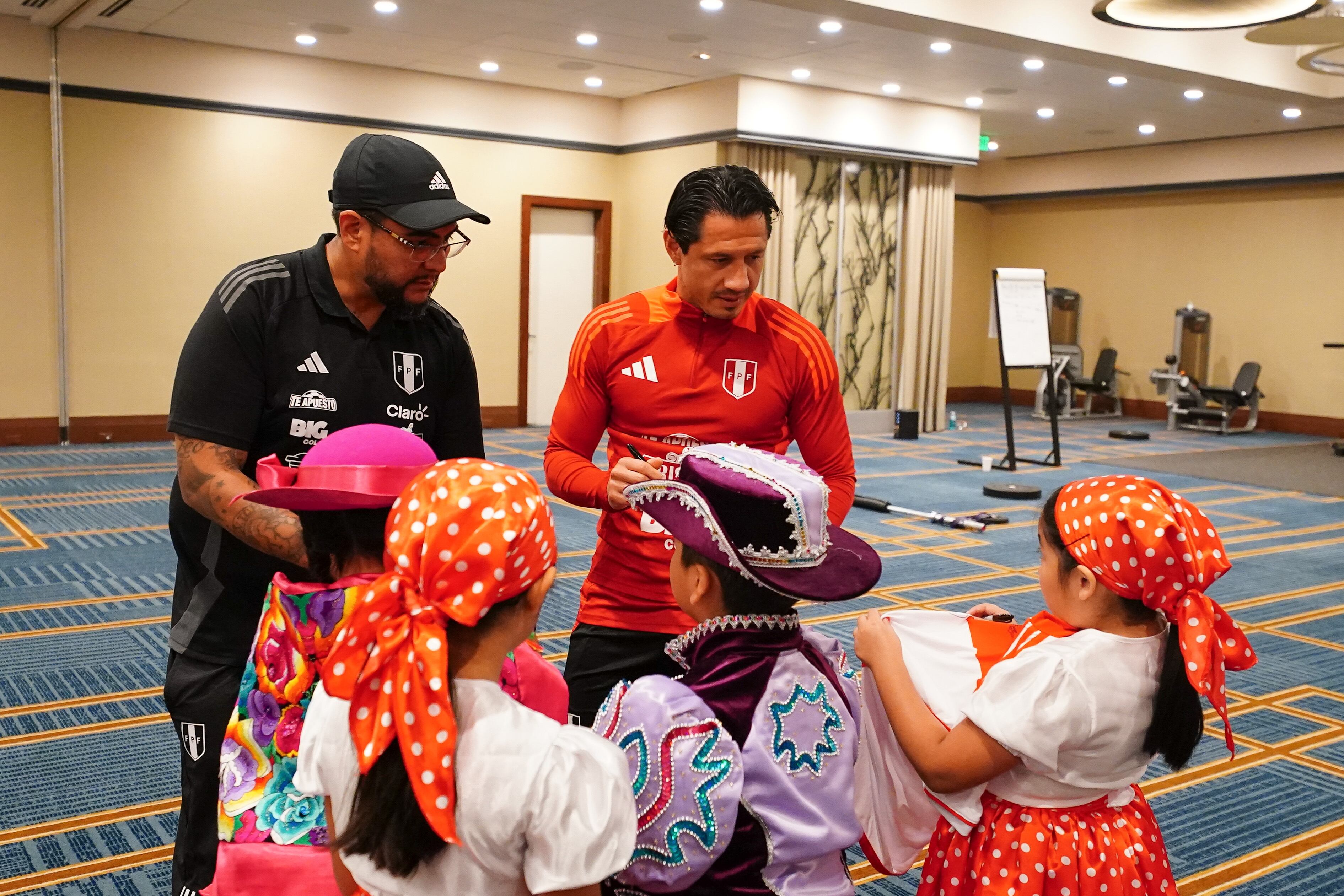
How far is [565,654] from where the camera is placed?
440 cm

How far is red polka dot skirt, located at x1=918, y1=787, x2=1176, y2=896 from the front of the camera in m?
1.62

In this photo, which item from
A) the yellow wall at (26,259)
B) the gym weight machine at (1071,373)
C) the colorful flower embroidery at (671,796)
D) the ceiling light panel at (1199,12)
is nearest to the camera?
the colorful flower embroidery at (671,796)

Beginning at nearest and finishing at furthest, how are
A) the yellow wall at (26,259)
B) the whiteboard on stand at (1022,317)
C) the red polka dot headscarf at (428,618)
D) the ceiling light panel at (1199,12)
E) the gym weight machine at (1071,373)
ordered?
the red polka dot headscarf at (428,618), the ceiling light panel at (1199,12), the yellow wall at (26,259), the whiteboard on stand at (1022,317), the gym weight machine at (1071,373)

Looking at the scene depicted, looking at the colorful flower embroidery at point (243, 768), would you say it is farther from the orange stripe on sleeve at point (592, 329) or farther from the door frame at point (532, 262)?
the door frame at point (532, 262)

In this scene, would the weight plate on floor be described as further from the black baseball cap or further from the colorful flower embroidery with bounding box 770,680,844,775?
the colorful flower embroidery with bounding box 770,680,844,775

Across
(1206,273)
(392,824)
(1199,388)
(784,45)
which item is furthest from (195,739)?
(1206,273)

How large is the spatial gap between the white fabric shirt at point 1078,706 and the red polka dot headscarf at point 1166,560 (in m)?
0.07

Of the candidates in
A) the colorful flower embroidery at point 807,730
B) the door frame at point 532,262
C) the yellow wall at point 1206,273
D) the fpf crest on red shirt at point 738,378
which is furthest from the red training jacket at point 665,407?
the yellow wall at point 1206,273

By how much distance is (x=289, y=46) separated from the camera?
954cm

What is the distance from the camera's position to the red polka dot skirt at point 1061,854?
1.62 meters

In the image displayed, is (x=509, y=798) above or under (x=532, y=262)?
under

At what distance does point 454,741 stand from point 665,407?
44.3 inches

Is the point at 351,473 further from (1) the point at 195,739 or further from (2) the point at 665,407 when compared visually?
(2) the point at 665,407

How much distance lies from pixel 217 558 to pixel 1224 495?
8.21 metres
